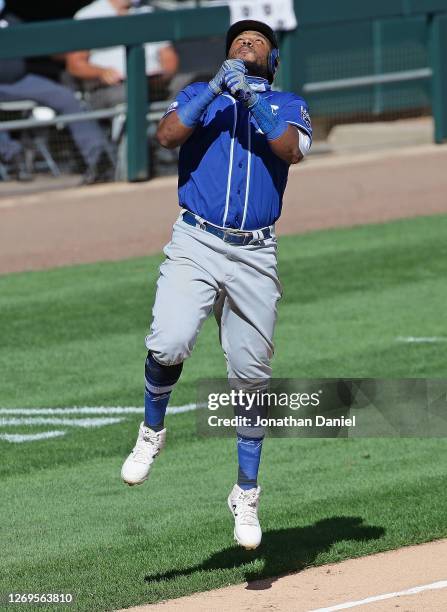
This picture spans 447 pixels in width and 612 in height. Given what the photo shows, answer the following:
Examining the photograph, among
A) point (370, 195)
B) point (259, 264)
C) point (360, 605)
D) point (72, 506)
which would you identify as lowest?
point (370, 195)

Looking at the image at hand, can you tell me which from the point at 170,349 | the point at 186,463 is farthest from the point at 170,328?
the point at 186,463

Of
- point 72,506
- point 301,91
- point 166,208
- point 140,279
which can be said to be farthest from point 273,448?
point 301,91

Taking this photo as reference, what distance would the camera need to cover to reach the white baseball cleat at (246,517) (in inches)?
237

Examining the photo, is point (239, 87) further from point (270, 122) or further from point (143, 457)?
point (143, 457)

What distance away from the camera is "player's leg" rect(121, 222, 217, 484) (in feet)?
19.9

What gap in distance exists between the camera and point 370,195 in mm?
17703

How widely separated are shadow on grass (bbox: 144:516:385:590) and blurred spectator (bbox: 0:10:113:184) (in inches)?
429

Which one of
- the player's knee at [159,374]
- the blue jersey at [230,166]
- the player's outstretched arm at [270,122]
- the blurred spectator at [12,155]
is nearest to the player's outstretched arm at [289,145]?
the player's outstretched arm at [270,122]

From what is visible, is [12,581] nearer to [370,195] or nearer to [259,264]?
[259,264]

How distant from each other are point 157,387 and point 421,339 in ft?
16.3

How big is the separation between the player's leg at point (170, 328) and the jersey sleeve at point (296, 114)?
2.24 feet

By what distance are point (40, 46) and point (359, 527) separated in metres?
11.1

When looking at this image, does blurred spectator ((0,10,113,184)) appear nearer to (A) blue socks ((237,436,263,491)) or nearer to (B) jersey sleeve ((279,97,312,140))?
(B) jersey sleeve ((279,97,312,140))

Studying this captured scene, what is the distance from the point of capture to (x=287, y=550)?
6.58 m
